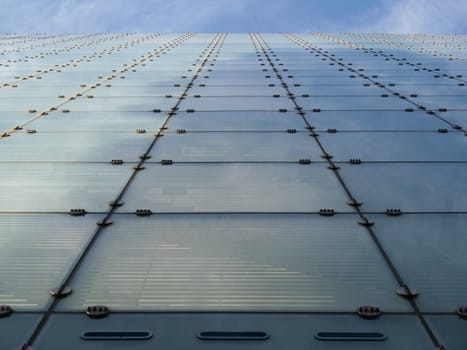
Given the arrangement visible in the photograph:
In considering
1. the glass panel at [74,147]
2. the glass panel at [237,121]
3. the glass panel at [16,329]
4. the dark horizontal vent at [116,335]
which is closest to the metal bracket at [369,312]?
the dark horizontal vent at [116,335]

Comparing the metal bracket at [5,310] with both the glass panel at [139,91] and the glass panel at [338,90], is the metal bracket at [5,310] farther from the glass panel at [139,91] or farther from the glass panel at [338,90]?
the glass panel at [338,90]

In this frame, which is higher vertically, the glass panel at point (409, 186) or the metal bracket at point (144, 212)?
the glass panel at point (409, 186)

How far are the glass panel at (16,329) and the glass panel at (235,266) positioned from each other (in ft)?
0.98

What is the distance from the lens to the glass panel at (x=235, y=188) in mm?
5941

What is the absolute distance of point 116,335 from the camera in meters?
3.87

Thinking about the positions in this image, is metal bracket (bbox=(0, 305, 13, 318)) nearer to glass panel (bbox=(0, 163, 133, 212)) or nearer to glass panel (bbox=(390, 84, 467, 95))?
glass panel (bbox=(0, 163, 133, 212))

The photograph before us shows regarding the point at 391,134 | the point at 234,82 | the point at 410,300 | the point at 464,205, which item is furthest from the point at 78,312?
the point at 234,82

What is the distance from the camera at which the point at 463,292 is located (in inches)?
169

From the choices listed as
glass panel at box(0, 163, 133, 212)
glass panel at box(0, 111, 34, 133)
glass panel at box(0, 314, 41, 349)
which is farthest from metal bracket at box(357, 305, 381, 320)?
glass panel at box(0, 111, 34, 133)

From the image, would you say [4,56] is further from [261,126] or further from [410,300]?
[410,300]

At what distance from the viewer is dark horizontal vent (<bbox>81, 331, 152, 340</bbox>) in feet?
12.6

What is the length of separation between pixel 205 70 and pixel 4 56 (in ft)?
34.4

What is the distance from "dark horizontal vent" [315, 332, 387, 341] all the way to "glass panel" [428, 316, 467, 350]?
0.42 meters

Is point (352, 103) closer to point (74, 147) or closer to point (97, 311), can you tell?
point (74, 147)
